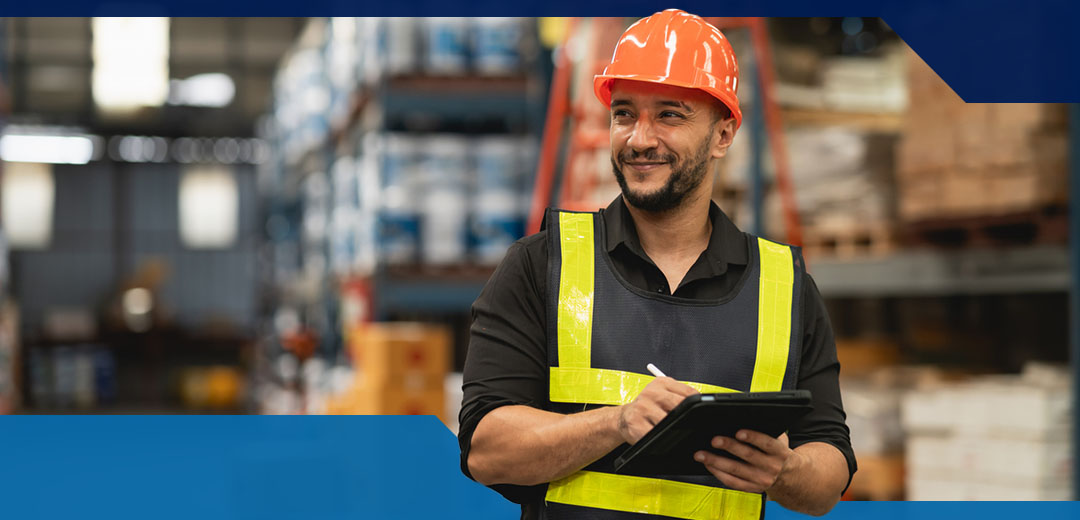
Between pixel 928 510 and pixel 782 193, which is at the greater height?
pixel 782 193

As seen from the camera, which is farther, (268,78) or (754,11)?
(268,78)

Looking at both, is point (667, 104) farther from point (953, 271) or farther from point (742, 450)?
point (953, 271)

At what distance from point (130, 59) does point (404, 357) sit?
26.6ft

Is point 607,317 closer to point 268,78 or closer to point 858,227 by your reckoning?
point 858,227

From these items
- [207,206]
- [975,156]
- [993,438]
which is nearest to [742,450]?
[993,438]

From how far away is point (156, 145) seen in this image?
64.0 feet

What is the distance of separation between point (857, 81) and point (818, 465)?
4.29m

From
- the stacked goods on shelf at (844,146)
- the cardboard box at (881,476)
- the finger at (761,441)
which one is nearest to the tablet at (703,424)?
the finger at (761,441)

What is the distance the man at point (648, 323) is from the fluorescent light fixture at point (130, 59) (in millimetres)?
11105

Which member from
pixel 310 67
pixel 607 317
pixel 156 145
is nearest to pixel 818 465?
pixel 607 317

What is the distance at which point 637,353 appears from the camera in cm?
150

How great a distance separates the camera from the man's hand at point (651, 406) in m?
1.29

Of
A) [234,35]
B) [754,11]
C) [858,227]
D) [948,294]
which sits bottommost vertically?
[948,294]
